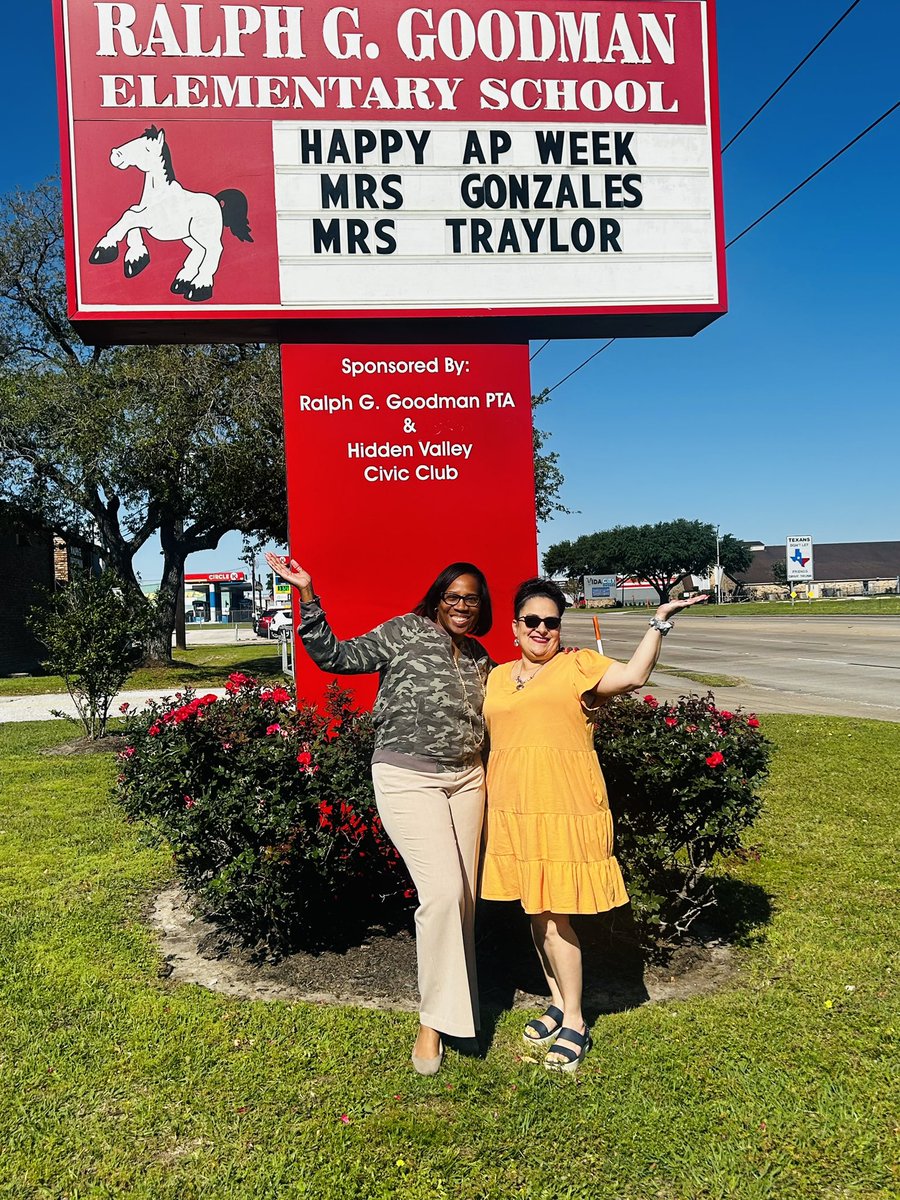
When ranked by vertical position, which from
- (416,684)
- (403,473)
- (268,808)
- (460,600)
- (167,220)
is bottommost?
(268,808)

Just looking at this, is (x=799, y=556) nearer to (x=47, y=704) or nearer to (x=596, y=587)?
(x=596, y=587)

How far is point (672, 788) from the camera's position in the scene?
379 cm

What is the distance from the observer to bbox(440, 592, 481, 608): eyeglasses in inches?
128

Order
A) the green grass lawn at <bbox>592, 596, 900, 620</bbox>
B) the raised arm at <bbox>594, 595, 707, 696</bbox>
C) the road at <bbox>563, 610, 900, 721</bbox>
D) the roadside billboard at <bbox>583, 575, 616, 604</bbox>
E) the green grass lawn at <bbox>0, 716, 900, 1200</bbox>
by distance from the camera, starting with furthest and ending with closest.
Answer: the roadside billboard at <bbox>583, 575, 616, 604</bbox> → the green grass lawn at <bbox>592, 596, 900, 620</bbox> → the road at <bbox>563, 610, 900, 721</bbox> → the raised arm at <bbox>594, 595, 707, 696</bbox> → the green grass lawn at <bbox>0, 716, 900, 1200</bbox>

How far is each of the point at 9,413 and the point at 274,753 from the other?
17709mm

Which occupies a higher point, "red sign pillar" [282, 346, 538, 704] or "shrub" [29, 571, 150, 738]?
"red sign pillar" [282, 346, 538, 704]

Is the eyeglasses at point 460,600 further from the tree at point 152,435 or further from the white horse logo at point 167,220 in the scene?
the tree at point 152,435

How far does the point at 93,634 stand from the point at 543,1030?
8244mm

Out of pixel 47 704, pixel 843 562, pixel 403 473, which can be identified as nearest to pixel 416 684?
pixel 403 473

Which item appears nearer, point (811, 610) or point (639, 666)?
point (639, 666)

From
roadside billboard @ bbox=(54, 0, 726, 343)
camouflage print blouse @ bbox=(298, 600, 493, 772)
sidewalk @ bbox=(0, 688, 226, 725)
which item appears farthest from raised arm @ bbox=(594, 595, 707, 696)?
sidewalk @ bbox=(0, 688, 226, 725)

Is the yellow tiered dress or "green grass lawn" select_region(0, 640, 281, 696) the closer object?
the yellow tiered dress

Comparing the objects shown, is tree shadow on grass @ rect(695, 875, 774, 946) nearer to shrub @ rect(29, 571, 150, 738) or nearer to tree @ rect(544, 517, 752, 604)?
shrub @ rect(29, 571, 150, 738)

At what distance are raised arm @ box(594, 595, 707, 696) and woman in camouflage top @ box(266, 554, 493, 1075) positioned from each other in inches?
20.0
